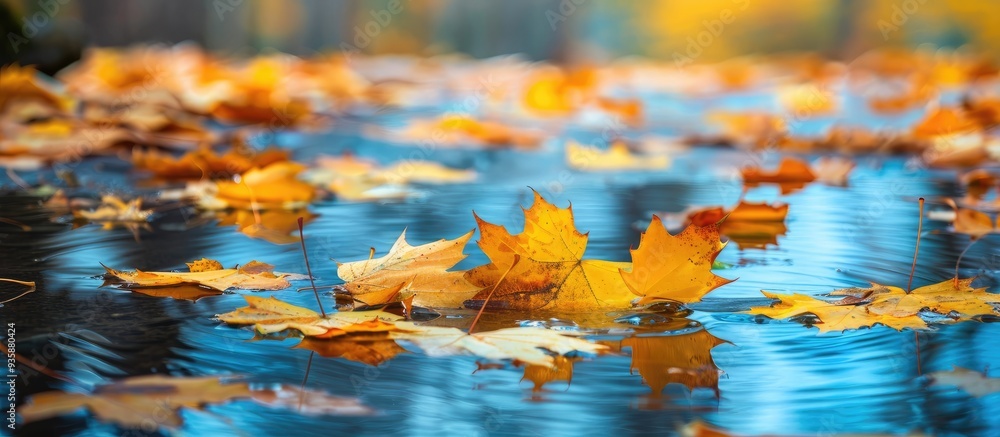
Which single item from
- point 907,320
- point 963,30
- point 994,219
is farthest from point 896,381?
point 963,30

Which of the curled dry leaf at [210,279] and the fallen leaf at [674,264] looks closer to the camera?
the fallen leaf at [674,264]

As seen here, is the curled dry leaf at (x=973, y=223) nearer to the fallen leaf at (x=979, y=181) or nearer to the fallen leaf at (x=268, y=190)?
the fallen leaf at (x=979, y=181)

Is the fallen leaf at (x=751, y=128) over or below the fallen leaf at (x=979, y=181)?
below

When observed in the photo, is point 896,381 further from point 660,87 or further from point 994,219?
point 660,87
